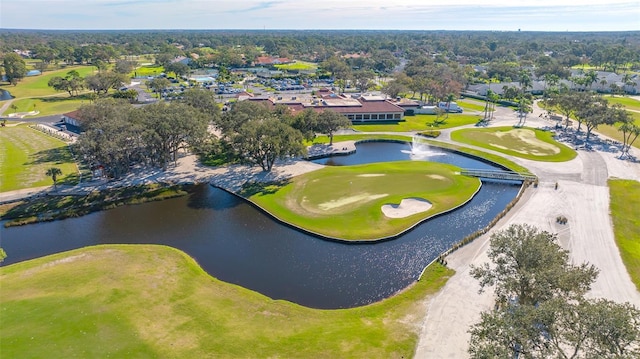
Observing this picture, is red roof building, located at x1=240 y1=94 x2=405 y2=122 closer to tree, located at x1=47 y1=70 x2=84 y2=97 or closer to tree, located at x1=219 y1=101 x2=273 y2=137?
tree, located at x1=219 y1=101 x2=273 y2=137

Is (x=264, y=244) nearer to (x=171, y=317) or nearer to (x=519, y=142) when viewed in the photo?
(x=171, y=317)

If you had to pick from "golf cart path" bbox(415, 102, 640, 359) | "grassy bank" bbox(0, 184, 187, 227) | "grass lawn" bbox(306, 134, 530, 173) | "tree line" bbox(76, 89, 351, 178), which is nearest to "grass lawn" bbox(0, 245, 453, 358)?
"golf cart path" bbox(415, 102, 640, 359)

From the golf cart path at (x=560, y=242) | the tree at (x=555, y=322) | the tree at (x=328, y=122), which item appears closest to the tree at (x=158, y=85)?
the tree at (x=328, y=122)

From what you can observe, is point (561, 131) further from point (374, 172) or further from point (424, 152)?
point (374, 172)

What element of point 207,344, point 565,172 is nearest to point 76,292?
point 207,344

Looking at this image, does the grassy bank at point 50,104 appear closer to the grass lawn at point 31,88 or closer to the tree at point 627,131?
the grass lawn at point 31,88

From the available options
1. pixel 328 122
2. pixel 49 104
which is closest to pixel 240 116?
pixel 328 122
